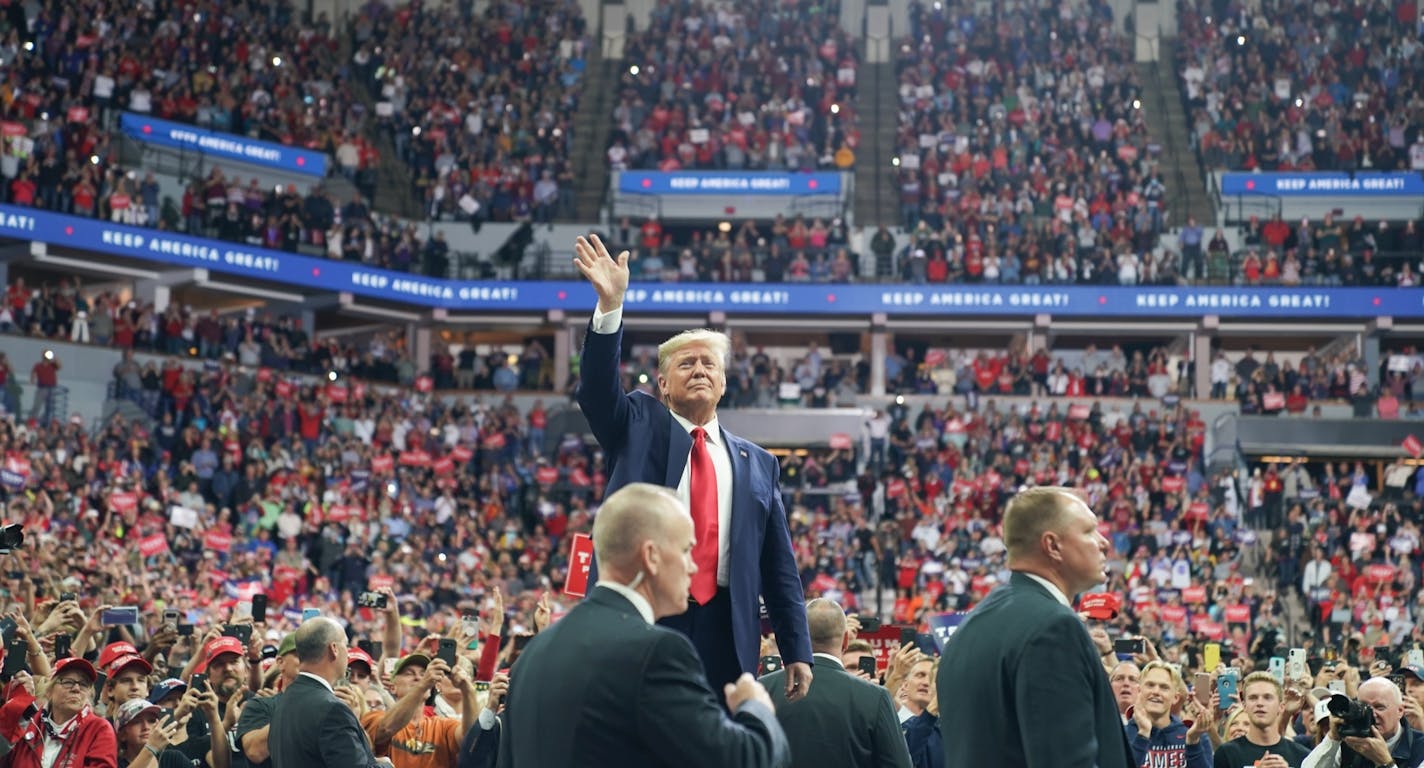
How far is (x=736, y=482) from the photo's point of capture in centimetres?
552

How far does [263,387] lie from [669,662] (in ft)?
86.4

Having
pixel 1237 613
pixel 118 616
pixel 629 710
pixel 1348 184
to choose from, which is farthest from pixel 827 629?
pixel 1348 184

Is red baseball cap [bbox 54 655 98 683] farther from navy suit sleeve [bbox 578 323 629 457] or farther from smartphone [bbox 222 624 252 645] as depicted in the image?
navy suit sleeve [bbox 578 323 629 457]

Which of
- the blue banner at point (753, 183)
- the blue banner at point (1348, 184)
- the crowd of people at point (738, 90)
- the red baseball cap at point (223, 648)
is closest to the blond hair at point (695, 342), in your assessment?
the red baseball cap at point (223, 648)

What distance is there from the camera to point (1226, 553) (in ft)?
87.6

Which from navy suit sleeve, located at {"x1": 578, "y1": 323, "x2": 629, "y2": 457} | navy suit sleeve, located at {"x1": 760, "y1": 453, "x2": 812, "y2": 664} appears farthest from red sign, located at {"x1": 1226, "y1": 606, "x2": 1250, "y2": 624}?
navy suit sleeve, located at {"x1": 578, "y1": 323, "x2": 629, "y2": 457}

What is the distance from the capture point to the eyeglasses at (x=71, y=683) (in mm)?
7730

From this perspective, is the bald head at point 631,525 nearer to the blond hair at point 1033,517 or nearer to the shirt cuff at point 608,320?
the blond hair at point 1033,517

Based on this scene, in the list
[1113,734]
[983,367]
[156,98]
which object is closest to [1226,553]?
[983,367]

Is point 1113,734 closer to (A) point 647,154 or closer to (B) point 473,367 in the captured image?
(B) point 473,367

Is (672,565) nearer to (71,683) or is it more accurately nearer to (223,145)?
(71,683)

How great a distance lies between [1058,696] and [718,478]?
4.89 feet

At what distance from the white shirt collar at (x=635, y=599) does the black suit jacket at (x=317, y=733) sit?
110 inches

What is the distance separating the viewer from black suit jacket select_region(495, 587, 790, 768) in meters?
3.88
